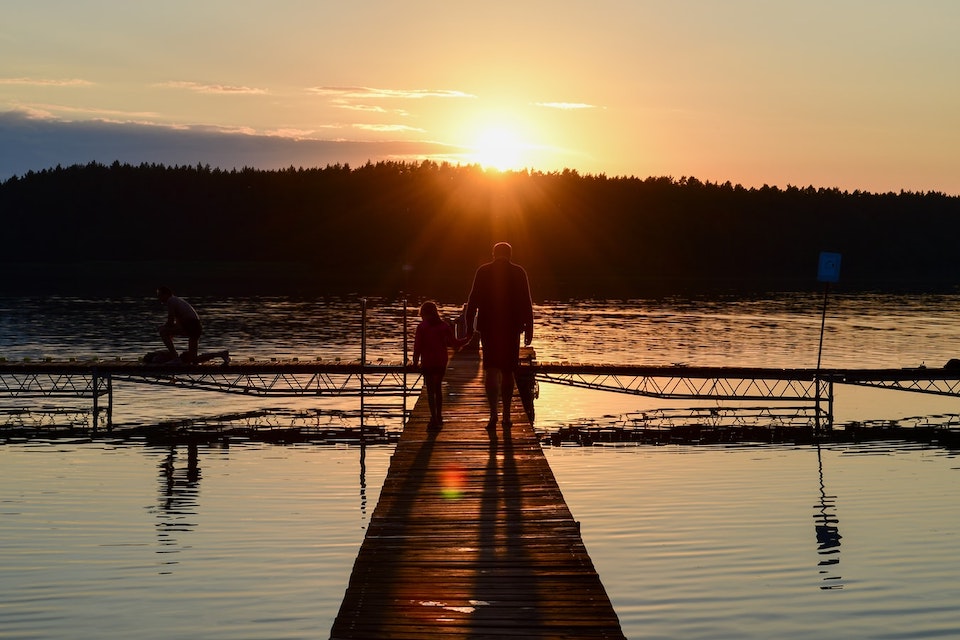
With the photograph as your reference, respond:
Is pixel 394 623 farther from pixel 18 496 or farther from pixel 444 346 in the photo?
pixel 18 496

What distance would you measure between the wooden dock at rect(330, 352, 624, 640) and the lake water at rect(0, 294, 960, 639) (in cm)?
203

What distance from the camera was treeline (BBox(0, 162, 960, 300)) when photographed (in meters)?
164

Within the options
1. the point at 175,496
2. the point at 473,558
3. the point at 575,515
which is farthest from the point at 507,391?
the point at 175,496

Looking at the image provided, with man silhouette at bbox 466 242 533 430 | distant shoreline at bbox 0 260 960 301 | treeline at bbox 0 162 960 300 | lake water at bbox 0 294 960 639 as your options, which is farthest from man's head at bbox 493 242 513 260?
treeline at bbox 0 162 960 300

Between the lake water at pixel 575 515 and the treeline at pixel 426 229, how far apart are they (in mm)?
126749

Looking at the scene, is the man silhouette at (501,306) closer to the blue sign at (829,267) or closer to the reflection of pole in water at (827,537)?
the reflection of pole in water at (827,537)

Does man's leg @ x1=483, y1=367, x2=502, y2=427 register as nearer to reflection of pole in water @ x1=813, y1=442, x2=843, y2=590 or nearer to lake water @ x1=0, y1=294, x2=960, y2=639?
lake water @ x1=0, y1=294, x2=960, y2=639

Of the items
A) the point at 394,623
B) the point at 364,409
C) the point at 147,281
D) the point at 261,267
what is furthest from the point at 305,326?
the point at 261,267

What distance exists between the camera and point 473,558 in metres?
9.66

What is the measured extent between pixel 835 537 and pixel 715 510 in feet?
A: 7.43

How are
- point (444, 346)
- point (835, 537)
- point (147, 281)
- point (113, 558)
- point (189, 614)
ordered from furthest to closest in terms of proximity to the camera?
point (147, 281)
point (835, 537)
point (444, 346)
point (113, 558)
point (189, 614)

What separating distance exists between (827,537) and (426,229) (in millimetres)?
156014

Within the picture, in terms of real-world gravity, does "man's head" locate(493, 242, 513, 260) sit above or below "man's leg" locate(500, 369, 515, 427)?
above

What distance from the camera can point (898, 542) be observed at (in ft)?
55.0
